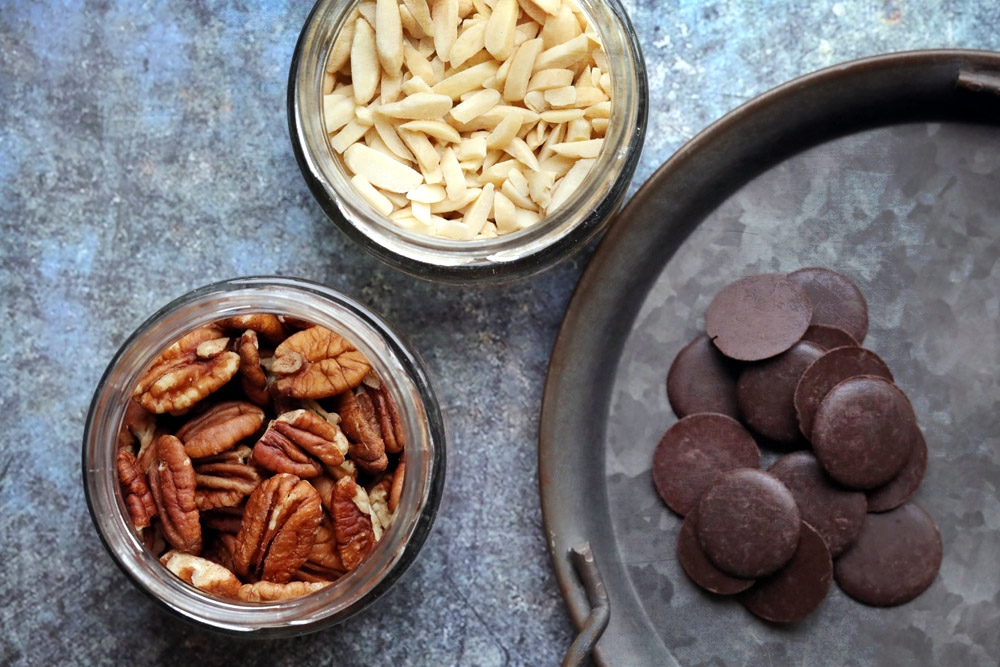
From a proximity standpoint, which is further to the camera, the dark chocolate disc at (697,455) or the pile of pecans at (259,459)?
the dark chocolate disc at (697,455)

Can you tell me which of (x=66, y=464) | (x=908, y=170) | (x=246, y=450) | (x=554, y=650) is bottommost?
(x=554, y=650)

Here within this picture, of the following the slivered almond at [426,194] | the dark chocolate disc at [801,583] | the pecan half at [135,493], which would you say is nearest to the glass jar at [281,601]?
the pecan half at [135,493]

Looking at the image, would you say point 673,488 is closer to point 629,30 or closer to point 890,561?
point 890,561

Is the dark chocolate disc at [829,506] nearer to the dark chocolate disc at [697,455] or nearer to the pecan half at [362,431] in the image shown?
the dark chocolate disc at [697,455]

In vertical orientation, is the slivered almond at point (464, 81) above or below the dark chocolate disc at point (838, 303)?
above

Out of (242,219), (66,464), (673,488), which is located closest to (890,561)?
(673,488)
